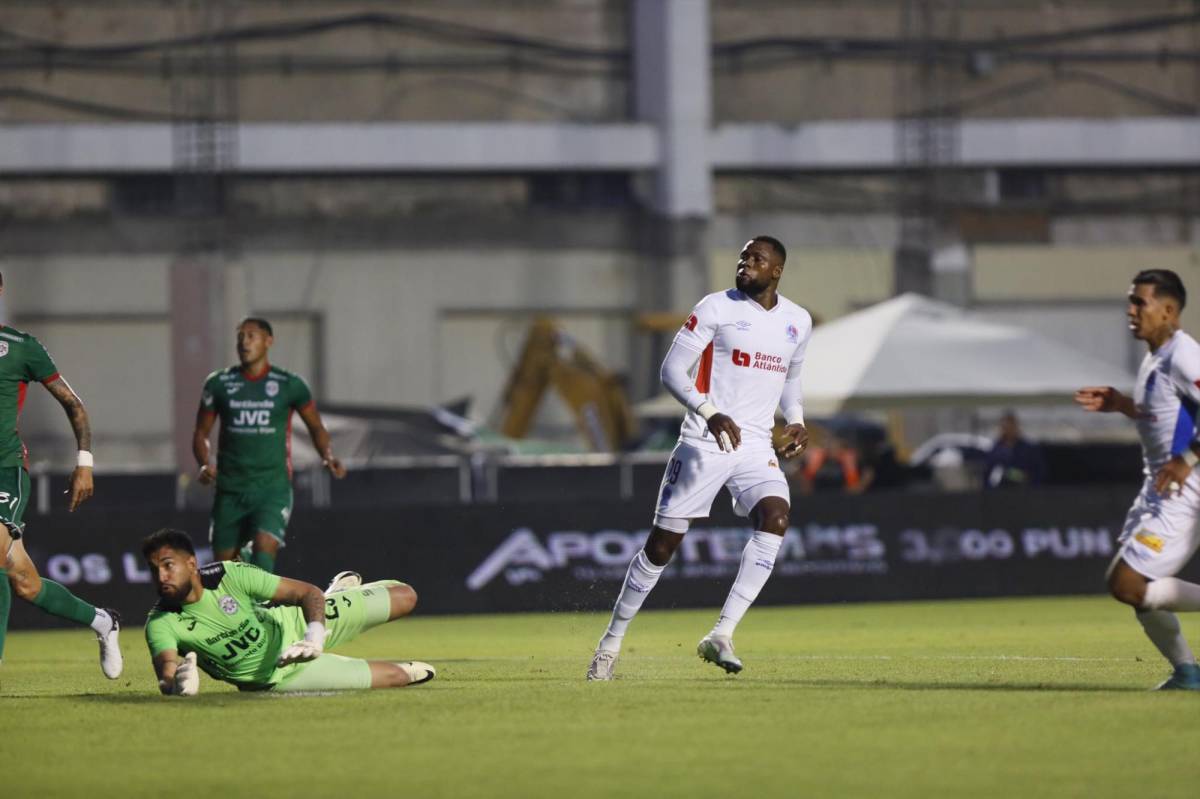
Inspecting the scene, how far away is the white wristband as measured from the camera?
9.90 metres

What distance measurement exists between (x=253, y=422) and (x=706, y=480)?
460 centimetres

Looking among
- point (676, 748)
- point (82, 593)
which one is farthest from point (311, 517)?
point (676, 748)

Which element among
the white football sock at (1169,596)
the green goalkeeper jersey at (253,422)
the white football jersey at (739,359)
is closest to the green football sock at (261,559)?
the green goalkeeper jersey at (253,422)

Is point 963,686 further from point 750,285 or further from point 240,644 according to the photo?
point 240,644

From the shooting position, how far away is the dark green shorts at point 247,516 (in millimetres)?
14688

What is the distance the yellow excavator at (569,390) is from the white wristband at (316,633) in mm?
31045

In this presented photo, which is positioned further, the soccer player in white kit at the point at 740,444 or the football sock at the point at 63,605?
the football sock at the point at 63,605

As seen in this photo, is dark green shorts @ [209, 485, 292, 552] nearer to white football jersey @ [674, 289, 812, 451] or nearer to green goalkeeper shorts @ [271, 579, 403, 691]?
green goalkeeper shorts @ [271, 579, 403, 691]

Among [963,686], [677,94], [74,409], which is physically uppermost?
[677,94]

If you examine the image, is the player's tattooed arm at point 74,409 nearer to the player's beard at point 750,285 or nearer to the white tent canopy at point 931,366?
the player's beard at point 750,285

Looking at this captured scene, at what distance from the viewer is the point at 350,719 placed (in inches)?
365

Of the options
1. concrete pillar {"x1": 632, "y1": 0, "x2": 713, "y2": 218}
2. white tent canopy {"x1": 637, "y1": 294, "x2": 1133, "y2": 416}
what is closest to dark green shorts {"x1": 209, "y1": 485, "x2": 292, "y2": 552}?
white tent canopy {"x1": 637, "y1": 294, "x2": 1133, "y2": 416}

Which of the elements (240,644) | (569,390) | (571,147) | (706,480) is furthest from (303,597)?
(571,147)

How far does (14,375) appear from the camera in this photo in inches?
442
